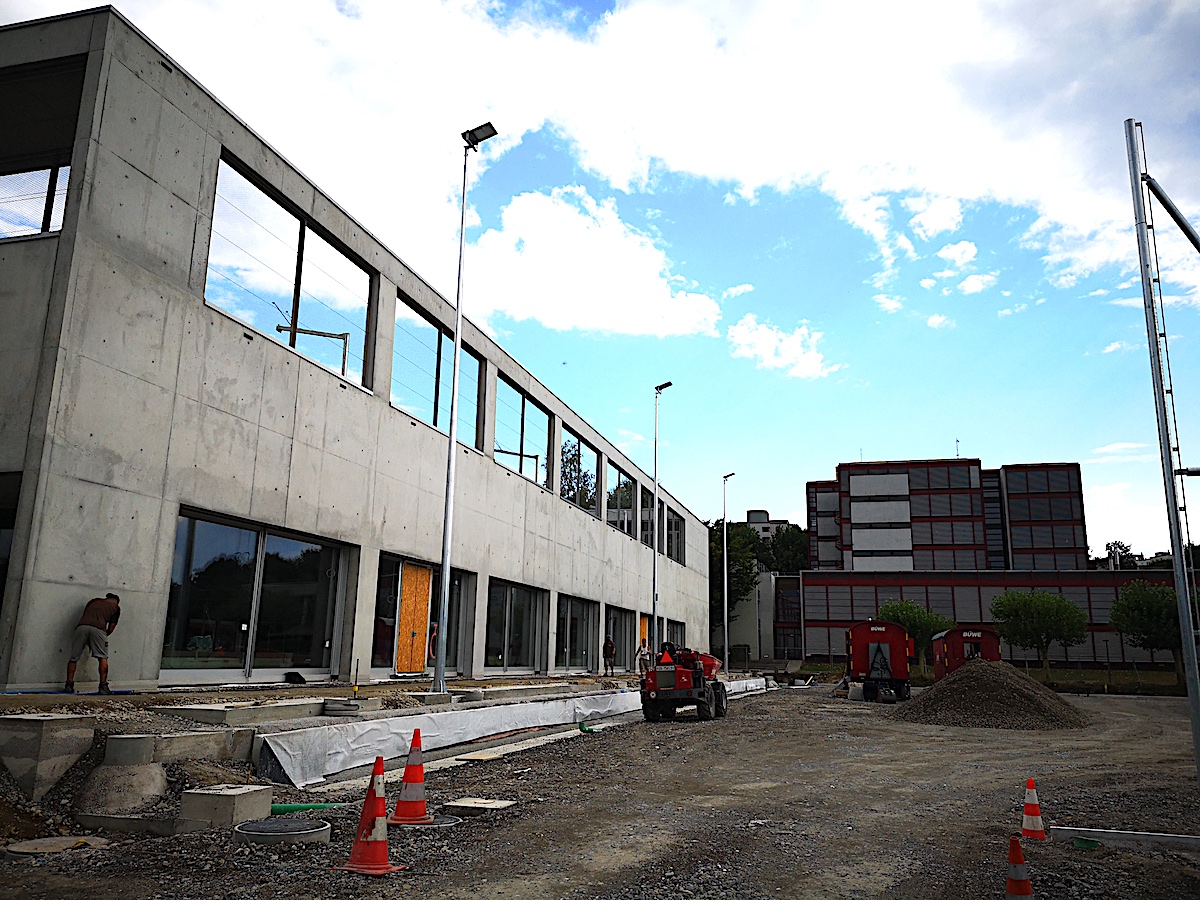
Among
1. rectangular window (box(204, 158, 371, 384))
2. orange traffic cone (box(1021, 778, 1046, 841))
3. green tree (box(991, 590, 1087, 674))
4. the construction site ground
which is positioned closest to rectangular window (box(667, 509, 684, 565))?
green tree (box(991, 590, 1087, 674))

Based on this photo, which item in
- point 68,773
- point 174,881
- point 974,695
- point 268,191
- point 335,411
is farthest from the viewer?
point 974,695

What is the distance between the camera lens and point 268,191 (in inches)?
703

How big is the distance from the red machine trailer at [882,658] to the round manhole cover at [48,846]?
28.9 m

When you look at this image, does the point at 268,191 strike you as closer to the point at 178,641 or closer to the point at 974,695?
the point at 178,641

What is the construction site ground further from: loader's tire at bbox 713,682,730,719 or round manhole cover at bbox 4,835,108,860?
loader's tire at bbox 713,682,730,719

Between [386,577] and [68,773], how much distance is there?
12.8 m

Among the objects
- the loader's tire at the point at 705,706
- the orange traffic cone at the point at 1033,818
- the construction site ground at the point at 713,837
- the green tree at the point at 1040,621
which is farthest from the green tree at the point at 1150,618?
the orange traffic cone at the point at 1033,818

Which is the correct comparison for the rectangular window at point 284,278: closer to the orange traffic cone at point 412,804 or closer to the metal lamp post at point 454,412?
the metal lamp post at point 454,412

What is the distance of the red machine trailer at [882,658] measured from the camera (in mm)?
32625

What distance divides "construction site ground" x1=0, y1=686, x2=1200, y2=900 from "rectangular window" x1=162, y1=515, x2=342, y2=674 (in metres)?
5.86

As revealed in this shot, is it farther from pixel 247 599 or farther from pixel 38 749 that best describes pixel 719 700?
pixel 38 749

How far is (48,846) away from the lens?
7.39m

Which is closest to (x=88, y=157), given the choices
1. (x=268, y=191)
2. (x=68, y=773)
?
(x=268, y=191)

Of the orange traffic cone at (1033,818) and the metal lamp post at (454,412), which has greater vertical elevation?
the metal lamp post at (454,412)
